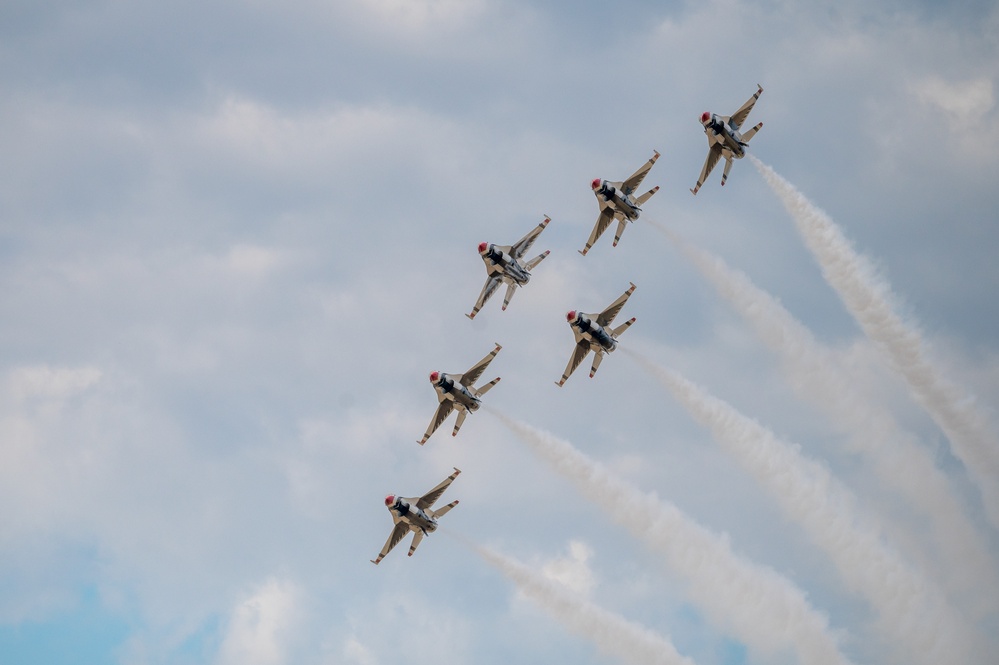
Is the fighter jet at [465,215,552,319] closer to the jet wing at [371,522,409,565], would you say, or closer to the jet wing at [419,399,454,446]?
the jet wing at [419,399,454,446]

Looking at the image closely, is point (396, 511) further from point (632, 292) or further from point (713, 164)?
point (713, 164)

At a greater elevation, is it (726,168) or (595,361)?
(726,168)

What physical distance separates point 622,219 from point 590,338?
1105cm

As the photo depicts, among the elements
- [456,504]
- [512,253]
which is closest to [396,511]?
[456,504]

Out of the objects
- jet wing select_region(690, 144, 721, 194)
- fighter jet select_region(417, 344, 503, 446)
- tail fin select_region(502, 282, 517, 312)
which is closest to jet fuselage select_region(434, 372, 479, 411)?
fighter jet select_region(417, 344, 503, 446)

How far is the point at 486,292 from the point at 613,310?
40.9 feet

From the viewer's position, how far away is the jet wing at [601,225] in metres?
129

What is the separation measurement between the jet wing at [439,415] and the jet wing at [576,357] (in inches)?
399

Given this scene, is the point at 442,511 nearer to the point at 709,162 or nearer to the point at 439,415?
the point at 439,415

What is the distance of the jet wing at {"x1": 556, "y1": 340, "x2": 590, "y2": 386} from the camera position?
129m

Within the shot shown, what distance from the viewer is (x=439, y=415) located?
131750 millimetres

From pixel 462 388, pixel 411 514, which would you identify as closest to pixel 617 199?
pixel 462 388

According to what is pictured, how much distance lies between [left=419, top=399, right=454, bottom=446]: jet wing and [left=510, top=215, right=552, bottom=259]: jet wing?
1457 centimetres

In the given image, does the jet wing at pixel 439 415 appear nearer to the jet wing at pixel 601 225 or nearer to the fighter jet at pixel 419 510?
the fighter jet at pixel 419 510
